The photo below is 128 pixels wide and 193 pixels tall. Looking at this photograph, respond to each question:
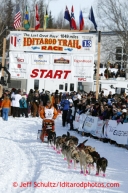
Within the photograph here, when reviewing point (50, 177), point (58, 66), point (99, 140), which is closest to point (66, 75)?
point (58, 66)

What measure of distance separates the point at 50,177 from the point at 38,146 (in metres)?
4.83

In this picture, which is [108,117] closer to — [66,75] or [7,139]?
[7,139]

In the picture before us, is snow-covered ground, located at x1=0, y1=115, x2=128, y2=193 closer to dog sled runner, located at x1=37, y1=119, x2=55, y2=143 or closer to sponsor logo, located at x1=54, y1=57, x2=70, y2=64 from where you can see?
dog sled runner, located at x1=37, y1=119, x2=55, y2=143

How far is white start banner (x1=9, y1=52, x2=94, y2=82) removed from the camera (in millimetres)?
23062

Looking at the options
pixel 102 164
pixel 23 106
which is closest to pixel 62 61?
pixel 23 106

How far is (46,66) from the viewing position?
76.5 ft

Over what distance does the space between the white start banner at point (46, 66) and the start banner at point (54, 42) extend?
0.28 metres

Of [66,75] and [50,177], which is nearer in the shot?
[50,177]

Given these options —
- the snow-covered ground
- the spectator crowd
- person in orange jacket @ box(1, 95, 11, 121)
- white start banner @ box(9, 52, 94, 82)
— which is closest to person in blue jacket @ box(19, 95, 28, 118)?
the spectator crowd

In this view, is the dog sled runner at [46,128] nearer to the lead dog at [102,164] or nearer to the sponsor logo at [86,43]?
the lead dog at [102,164]

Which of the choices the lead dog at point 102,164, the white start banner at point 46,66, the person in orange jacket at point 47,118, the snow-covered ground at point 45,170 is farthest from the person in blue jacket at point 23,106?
the lead dog at point 102,164

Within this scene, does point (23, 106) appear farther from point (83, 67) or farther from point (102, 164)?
point (102, 164)

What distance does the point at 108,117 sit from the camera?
16.5 m

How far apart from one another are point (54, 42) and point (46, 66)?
1.19 meters
